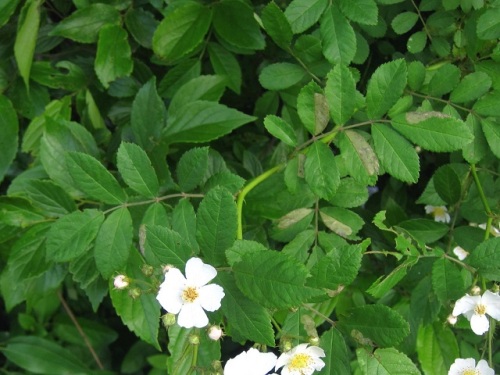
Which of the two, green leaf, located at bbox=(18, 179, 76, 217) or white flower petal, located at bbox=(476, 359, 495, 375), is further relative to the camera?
green leaf, located at bbox=(18, 179, 76, 217)

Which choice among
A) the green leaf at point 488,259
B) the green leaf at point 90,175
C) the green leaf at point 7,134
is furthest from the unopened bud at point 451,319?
the green leaf at point 7,134

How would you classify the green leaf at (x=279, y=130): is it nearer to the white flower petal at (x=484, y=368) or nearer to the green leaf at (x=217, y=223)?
the green leaf at (x=217, y=223)

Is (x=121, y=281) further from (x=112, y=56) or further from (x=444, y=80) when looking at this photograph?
(x=444, y=80)

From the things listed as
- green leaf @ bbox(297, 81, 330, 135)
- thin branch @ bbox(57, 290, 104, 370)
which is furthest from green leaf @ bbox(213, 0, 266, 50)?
thin branch @ bbox(57, 290, 104, 370)

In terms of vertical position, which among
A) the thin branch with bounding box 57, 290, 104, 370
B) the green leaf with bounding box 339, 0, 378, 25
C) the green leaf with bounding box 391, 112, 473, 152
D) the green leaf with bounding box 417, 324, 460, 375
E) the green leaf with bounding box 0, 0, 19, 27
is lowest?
the thin branch with bounding box 57, 290, 104, 370

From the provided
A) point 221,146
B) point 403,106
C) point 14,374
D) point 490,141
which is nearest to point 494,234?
Answer: point 490,141

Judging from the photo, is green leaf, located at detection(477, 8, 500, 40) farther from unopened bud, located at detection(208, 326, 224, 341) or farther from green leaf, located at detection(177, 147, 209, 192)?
unopened bud, located at detection(208, 326, 224, 341)
